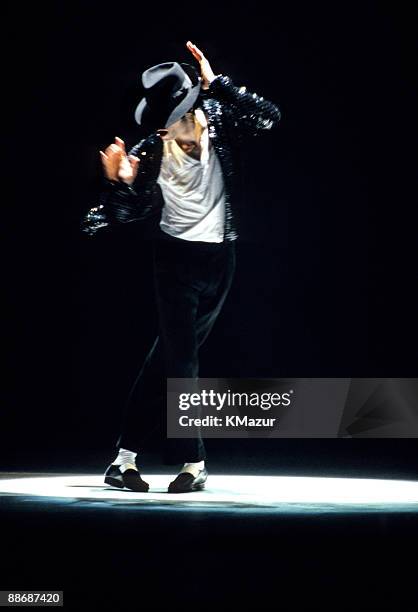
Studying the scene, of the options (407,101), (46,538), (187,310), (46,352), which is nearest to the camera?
(46,538)

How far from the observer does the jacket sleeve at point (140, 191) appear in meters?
3.01

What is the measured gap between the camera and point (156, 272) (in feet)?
9.91

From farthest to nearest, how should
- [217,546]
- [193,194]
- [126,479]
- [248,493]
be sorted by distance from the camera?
[193,194], [126,479], [248,493], [217,546]

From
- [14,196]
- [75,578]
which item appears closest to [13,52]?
[14,196]

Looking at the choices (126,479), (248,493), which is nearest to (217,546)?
(248,493)

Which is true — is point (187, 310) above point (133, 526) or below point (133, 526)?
above

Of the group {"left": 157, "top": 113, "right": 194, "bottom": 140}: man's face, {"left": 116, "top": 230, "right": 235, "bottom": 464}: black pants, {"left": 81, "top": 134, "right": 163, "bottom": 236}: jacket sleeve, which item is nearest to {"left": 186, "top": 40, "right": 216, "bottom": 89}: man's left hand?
{"left": 157, "top": 113, "right": 194, "bottom": 140}: man's face

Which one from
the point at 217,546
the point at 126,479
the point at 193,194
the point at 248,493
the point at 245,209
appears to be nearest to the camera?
the point at 217,546

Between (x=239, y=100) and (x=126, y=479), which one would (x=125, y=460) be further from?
(x=239, y=100)

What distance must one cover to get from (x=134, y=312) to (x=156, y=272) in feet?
5.25

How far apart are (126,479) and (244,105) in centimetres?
109

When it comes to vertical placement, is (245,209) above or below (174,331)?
above

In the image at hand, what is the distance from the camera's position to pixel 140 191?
9.86ft

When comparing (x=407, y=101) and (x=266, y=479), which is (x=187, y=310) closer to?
(x=266, y=479)
